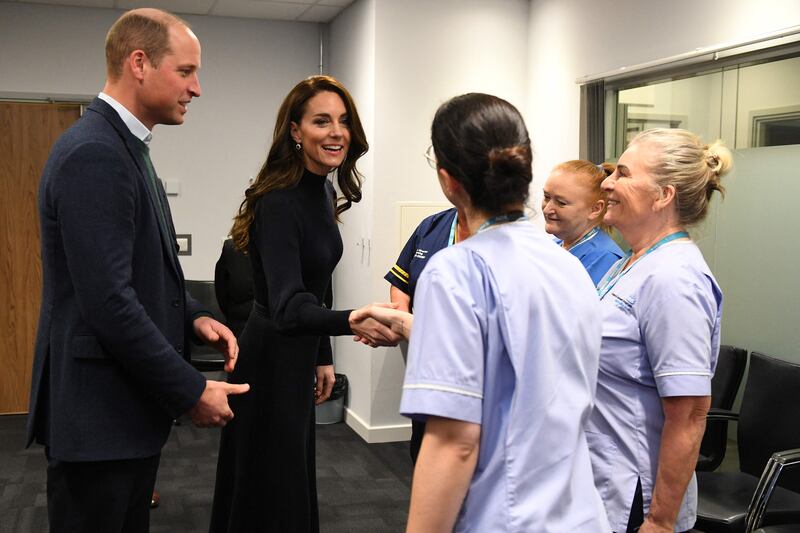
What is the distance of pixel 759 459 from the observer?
3.00 metres

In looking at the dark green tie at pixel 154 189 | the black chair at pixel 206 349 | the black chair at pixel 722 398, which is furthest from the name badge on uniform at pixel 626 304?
the black chair at pixel 206 349

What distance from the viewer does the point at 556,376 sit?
1.28m

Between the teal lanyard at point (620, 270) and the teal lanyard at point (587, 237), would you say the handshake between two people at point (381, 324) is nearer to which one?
the teal lanyard at point (620, 270)

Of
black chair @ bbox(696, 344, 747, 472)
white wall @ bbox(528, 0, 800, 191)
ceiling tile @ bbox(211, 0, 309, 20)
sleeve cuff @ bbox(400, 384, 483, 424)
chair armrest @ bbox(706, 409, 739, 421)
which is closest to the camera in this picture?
sleeve cuff @ bbox(400, 384, 483, 424)

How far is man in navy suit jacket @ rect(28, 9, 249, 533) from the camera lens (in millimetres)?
1638

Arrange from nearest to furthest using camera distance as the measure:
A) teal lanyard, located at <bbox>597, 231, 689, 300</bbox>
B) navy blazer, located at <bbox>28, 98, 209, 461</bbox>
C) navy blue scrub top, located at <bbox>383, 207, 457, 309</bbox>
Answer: navy blazer, located at <bbox>28, 98, 209, 461</bbox>
teal lanyard, located at <bbox>597, 231, 689, 300</bbox>
navy blue scrub top, located at <bbox>383, 207, 457, 309</bbox>

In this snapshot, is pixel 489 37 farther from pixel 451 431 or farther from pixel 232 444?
pixel 451 431

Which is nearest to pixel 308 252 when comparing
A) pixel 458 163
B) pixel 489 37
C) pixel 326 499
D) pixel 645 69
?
pixel 458 163

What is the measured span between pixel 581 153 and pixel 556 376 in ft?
11.0

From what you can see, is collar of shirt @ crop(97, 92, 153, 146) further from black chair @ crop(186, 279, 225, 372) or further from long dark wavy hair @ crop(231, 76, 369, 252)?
black chair @ crop(186, 279, 225, 372)

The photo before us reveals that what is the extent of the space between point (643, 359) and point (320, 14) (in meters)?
4.47

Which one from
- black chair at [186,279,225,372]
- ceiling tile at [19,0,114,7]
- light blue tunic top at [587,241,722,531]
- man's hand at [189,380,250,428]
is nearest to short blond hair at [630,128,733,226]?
light blue tunic top at [587,241,722,531]

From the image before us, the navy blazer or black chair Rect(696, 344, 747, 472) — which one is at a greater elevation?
the navy blazer

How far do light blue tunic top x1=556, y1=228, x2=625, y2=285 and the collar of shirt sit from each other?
1309mm
